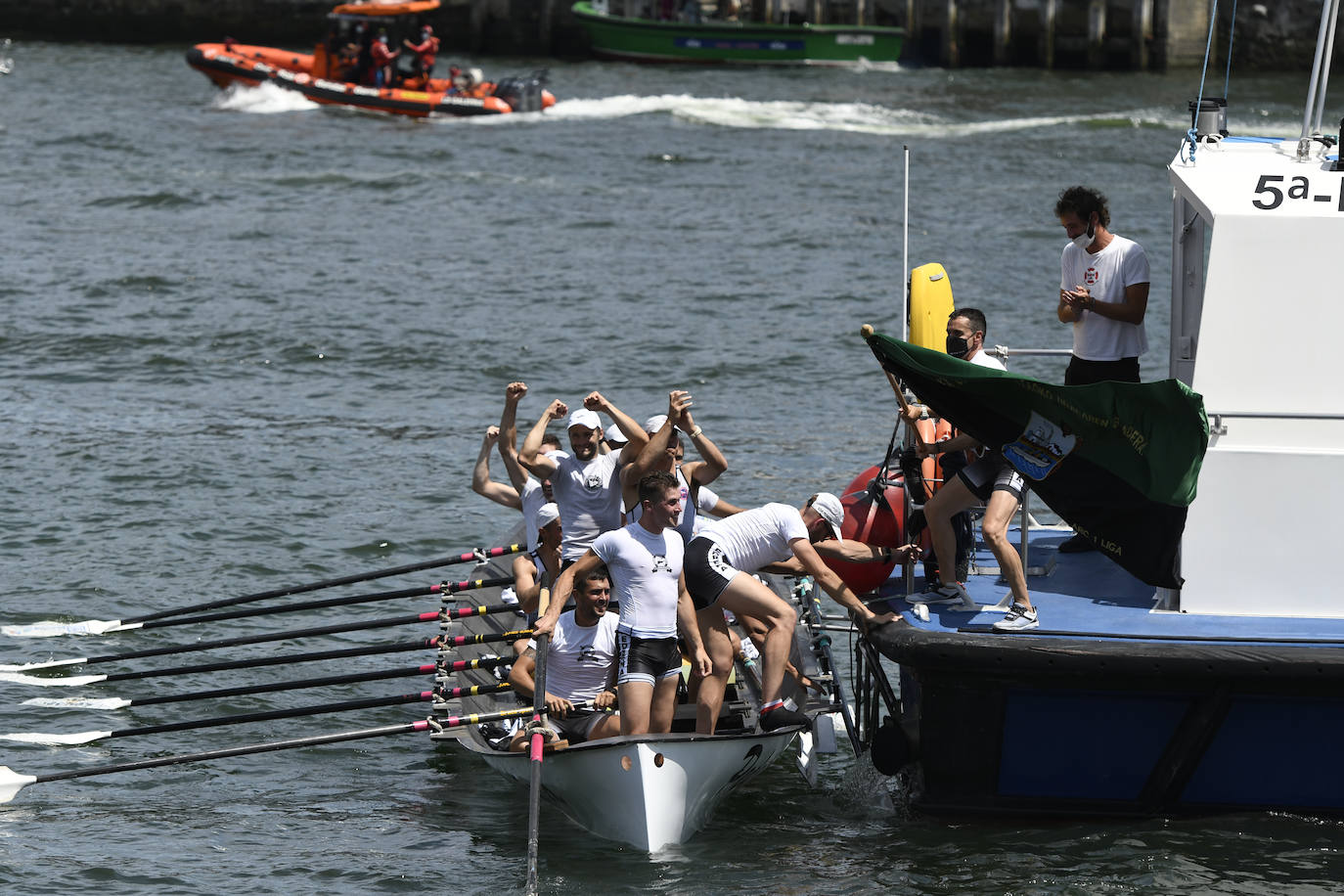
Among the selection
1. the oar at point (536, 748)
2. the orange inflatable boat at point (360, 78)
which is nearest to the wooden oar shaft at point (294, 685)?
the oar at point (536, 748)

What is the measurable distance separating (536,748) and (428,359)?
12.6 meters

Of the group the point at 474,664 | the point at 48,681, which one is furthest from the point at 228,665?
the point at 474,664

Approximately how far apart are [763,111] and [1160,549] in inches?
Result: 1271

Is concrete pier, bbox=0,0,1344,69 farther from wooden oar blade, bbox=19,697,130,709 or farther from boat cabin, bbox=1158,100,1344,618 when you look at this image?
wooden oar blade, bbox=19,697,130,709

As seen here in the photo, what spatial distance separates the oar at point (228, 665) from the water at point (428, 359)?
0.18m

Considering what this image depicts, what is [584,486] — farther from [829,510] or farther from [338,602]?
[338,602]

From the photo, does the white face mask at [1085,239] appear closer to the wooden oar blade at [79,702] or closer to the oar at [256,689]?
the oar at [256,689]

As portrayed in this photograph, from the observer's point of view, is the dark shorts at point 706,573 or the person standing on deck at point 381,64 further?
the person standing on deck at point 381,64

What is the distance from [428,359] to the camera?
2108cm

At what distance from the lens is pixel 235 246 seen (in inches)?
1047

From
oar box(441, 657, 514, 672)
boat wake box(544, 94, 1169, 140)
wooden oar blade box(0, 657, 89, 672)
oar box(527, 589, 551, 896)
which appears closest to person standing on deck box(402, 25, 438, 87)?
boat wake box(544, 94, 1169, 140)

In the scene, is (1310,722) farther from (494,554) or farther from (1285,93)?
(1285,93)

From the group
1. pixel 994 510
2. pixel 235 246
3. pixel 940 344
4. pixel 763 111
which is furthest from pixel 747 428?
pixel 763 111

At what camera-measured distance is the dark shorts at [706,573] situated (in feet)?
31.1
